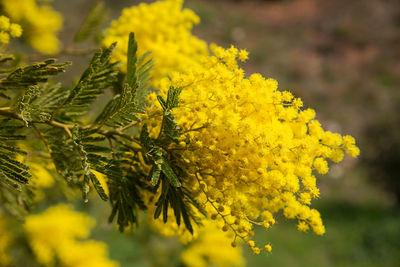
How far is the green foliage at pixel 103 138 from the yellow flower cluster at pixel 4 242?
1.40 m

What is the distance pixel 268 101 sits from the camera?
1.04 meters

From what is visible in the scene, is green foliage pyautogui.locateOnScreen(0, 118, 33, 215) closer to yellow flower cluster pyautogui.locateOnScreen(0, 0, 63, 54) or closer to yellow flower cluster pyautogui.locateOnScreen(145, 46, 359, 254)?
yellow flower cluster pyautogui.locateOnScreen(145, 46, 359, 254)

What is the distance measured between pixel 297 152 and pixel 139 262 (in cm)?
524

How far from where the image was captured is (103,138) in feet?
3.54

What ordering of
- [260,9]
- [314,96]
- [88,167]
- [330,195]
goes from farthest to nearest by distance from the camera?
[260,9] < [314,96] < [330,195] < [88,167]

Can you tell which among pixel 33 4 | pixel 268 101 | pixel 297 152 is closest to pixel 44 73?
pixel 268 101

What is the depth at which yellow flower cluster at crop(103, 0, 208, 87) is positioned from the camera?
1.63m

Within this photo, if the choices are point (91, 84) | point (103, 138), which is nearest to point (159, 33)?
point (91, 84)

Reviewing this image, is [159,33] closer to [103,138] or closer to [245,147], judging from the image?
[103,138]

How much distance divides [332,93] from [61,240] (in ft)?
46.0

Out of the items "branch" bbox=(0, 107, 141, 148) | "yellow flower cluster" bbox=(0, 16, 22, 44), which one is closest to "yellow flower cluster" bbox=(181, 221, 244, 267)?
"branch" bbox=(0, 107, 141, 148)

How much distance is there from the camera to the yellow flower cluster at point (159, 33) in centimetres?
163

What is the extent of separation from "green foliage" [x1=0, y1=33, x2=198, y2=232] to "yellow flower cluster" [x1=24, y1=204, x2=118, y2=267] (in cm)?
162

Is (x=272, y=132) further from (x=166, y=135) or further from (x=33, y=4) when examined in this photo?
(x=33, y=4)
